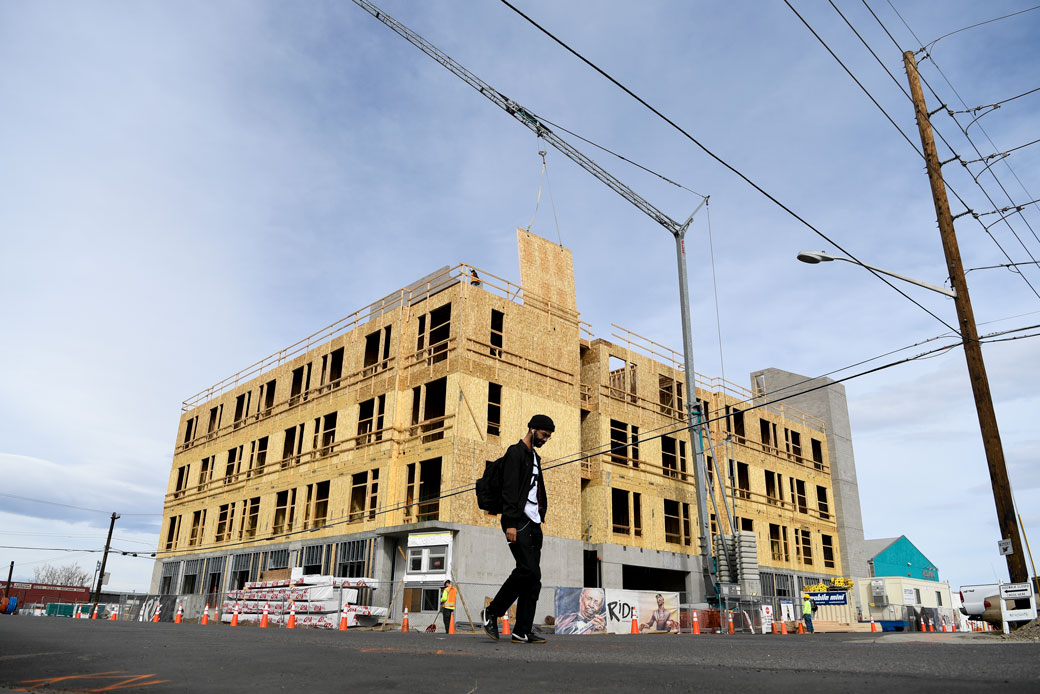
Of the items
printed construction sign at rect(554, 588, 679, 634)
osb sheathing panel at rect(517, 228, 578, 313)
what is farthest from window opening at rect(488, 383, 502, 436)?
printed construction sign at rect(554, 588, 679, 634)

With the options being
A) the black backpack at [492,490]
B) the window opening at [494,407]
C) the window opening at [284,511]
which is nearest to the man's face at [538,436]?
the black backpack at [492,490]

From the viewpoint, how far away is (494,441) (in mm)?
29547

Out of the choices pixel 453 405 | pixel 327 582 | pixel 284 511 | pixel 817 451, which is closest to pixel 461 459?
pixel 453 405

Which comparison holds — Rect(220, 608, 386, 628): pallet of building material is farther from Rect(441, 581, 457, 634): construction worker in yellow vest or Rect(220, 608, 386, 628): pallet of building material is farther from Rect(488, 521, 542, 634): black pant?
Rect(488, 521, 542, 634): black pant

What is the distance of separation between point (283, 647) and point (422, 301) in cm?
2548

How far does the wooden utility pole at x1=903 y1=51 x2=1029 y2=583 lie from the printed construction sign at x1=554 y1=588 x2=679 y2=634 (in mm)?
12543

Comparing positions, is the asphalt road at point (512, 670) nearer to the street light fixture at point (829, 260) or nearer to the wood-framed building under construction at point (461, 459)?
the street light fixture at point (829, 260)

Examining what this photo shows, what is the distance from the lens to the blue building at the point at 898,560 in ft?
192

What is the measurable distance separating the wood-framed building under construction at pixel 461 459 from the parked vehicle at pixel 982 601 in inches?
466

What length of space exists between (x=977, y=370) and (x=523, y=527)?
12777mm

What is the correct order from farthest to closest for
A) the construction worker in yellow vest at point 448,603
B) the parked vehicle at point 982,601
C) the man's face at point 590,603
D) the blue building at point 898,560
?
the blue building at point 898,560 → the man's face at point 590,603 → the construction worker in yellow vest at point 448,603 → the parked vehicle at point 982,601

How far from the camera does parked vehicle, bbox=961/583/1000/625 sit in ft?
41.9

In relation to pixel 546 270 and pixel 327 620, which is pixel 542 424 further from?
pixel 546 270

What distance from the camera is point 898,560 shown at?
60500mm
